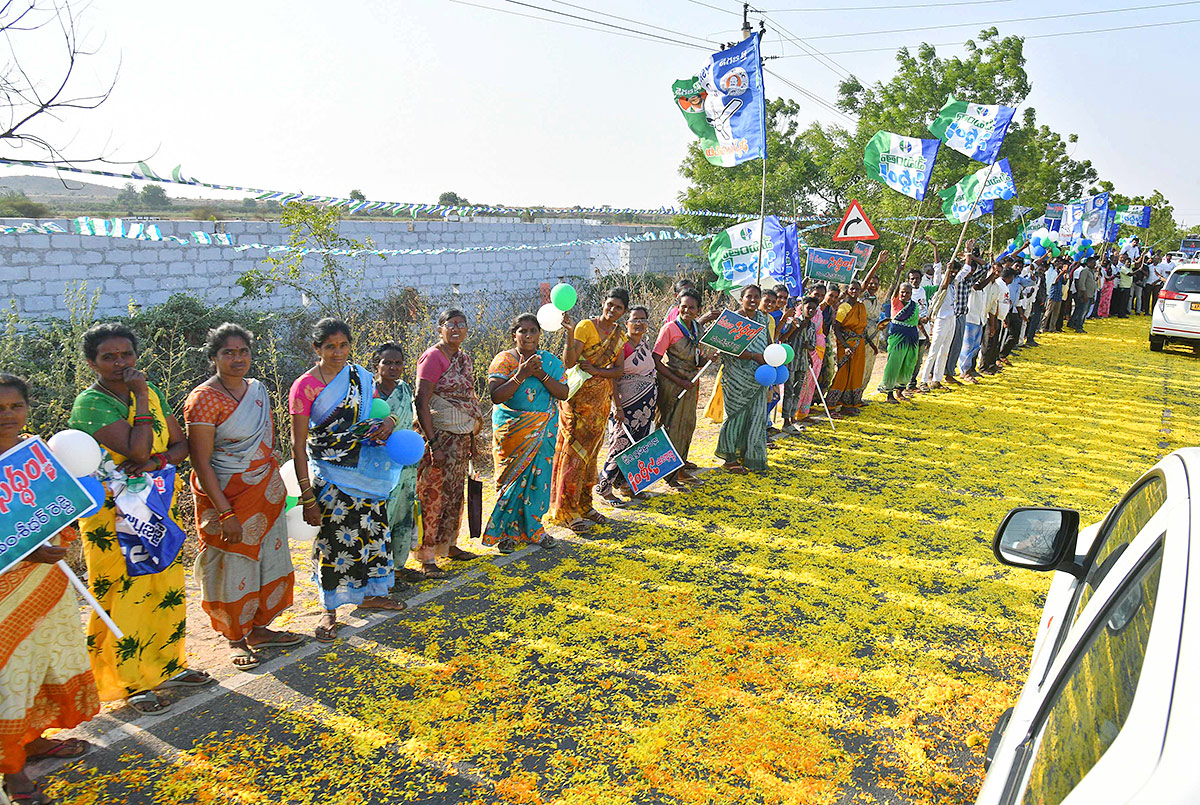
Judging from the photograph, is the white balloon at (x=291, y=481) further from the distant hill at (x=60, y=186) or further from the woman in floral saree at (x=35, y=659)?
the distant hill at (x=60, y=186)

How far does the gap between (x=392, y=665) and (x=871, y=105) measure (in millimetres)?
24481

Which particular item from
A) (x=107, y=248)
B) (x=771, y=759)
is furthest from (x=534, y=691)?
(x=107, y=248)

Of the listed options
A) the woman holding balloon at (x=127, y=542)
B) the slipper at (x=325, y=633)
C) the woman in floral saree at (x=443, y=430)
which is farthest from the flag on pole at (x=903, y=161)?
the woman holding balloon at (x=127, y=542)

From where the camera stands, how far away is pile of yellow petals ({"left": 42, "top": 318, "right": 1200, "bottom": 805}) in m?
3.08

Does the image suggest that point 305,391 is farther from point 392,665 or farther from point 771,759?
point 771,759

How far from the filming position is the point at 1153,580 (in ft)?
4.76

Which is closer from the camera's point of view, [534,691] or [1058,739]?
[1058,739]

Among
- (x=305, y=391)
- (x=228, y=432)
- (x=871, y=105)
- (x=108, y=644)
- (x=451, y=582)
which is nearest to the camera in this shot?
(x=108, y=644)

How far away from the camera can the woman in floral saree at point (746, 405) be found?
731 centimetres

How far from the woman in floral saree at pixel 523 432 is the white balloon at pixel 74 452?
2464mm

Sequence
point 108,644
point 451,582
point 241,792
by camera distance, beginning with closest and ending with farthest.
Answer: point 241,792 < point 108,644 < point 451,582

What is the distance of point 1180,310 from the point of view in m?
14.9

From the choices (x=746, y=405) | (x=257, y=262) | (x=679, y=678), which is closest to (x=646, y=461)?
(x=746, y=405)

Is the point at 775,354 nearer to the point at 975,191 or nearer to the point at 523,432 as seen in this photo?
the point at 523,432
